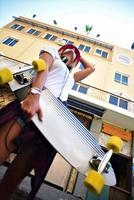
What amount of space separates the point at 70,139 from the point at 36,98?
1.94 feet

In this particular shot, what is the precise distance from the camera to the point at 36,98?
6.76 feet

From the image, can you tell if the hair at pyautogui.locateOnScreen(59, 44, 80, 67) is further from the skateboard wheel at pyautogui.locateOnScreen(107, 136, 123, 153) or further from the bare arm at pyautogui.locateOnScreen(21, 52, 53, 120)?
the skateboard wheel at pyautogui.locateOnScreen(107, 136, 123, 153)

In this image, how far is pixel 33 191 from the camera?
2.30 meters

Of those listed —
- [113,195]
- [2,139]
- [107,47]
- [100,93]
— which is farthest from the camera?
[107,47]

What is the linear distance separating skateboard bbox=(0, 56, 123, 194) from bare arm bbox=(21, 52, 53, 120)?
0.34 ft

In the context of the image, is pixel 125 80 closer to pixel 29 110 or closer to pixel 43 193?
pixel 43 193

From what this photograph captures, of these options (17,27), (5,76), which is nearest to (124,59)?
(17,27)

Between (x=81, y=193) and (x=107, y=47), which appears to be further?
(x=107, y=47)

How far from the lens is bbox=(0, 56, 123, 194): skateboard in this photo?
222 cm

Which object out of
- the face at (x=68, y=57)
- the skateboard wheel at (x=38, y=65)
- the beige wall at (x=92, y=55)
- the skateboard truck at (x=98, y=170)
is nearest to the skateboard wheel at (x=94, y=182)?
the skateboard truck at (x=98, y=170)

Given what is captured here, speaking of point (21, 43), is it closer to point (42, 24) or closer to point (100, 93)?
point (42, 24)

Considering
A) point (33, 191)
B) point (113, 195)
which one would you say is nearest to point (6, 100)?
point (33, 191)

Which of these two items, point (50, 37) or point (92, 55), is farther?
point (50, 37)

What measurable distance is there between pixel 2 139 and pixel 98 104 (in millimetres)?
8692
